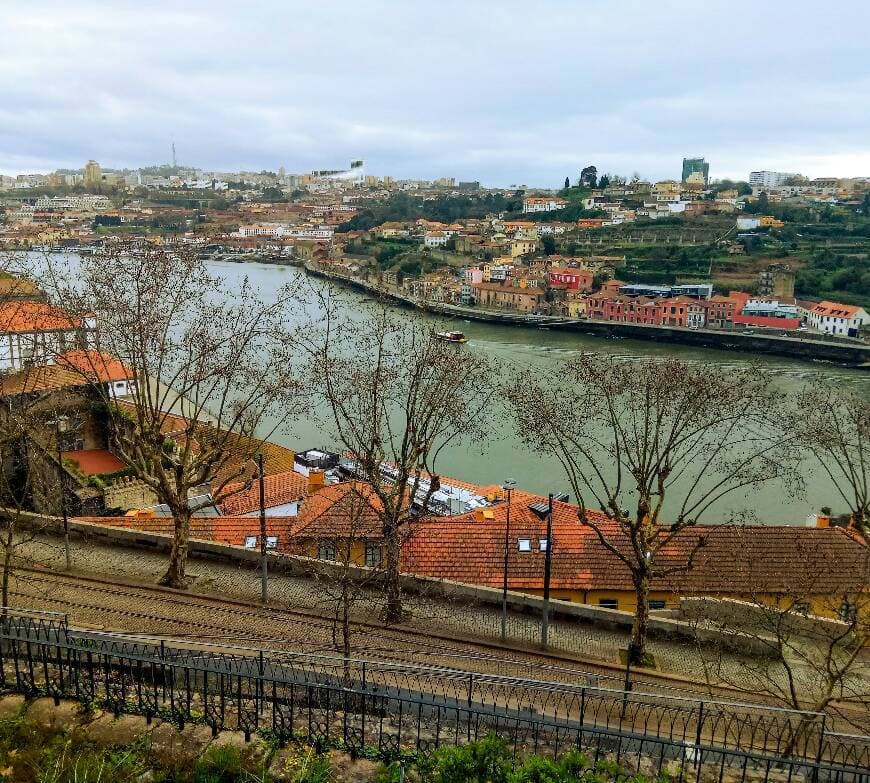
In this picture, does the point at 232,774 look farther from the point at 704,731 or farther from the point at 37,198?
the point at 37,198

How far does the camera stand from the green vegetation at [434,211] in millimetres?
80062

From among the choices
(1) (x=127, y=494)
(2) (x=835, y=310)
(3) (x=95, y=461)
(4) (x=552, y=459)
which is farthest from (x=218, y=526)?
(2) (x=835, y=310)

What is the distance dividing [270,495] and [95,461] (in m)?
5.20

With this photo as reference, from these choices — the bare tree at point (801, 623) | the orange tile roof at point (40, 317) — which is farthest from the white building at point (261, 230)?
the bare tree at point (801, 623)

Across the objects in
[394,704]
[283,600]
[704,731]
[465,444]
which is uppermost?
[394,704]

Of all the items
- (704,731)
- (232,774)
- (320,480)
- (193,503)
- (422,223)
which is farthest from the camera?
(422,223)

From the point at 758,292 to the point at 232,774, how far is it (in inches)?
1808

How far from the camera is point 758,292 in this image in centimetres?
4428

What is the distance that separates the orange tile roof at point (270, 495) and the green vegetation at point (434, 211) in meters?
68.8

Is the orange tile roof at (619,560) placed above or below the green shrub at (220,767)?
below

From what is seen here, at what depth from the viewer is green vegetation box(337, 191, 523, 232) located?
8006cm

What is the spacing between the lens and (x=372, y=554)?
8484 millimetres

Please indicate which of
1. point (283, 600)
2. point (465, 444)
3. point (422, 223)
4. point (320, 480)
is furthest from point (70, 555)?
point (422, 223)

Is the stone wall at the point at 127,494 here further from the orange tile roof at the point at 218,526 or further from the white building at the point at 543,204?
the white building at the point at 543,204
